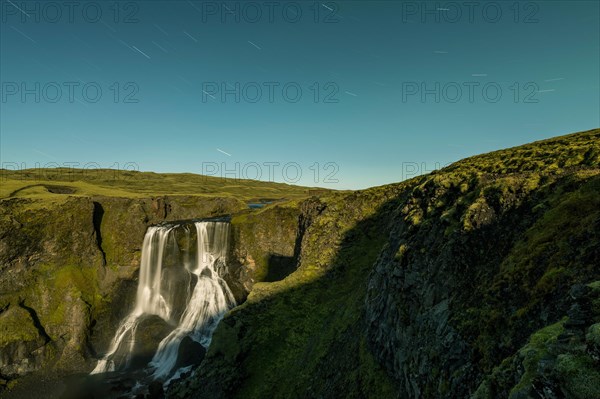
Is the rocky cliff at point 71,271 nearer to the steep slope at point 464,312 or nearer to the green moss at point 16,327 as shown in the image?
the green moss at point 16,327

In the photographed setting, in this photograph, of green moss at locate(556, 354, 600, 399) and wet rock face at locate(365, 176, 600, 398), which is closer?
green moss at locate(556, 354, 600, 399)

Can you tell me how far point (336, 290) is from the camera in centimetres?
3219

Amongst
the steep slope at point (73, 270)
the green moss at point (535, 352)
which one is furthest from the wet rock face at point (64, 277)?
the green moss at point (535, 352)

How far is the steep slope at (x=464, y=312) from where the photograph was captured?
23.7ft

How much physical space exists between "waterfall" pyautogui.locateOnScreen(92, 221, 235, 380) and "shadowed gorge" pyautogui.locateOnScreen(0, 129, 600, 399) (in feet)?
0.87

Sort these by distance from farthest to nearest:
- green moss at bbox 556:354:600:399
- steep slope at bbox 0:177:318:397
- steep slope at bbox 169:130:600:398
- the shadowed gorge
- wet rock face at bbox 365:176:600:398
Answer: steep slope at bbox 0:177:318:397 < the shadowed gorge < wet rock face at bbox 365:176:600:398 < steep slope at bbox 169:130:600:398 < green moss at bbox 556:354:600:399

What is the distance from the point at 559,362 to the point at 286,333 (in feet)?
87.9

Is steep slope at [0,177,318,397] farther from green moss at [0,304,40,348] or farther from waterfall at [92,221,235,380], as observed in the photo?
waterfall at [92,221,235,380]

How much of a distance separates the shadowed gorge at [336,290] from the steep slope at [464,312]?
7cm

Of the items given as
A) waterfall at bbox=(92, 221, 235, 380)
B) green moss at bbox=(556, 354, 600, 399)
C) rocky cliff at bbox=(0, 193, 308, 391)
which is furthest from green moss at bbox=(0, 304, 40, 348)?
green moss at bbox=(556, 354, 600, 399)

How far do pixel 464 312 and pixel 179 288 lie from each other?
52.4m

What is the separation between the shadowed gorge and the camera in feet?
31.2

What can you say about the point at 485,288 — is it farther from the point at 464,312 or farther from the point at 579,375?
the point at 579,375

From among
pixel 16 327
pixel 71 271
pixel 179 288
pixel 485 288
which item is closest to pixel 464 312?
pixel 485 288
